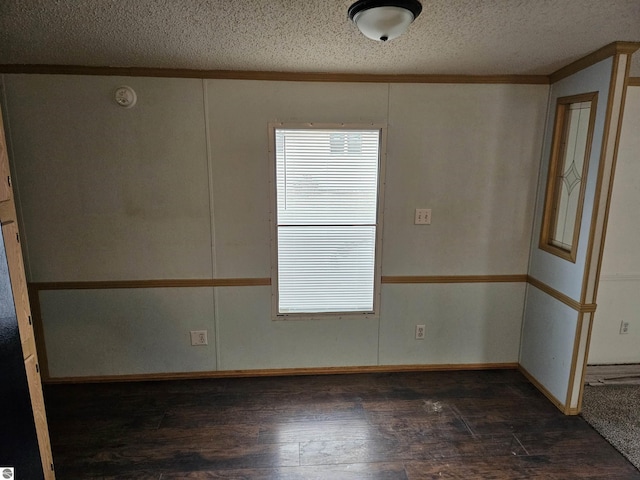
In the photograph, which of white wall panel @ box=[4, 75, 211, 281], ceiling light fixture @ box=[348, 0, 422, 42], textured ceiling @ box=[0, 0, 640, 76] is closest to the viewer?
ceiling light fixture @ box=[348, 0, 422, 42]

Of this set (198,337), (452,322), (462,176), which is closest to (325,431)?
(198,337)

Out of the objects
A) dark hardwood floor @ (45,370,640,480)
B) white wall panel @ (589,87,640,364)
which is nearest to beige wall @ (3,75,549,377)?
dark hardwood floor @ (45,370,640,480)

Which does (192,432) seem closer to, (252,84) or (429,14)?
(252,84)

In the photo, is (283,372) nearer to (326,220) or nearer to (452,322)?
(326,220)

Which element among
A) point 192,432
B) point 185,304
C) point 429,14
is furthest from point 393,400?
point 429,14

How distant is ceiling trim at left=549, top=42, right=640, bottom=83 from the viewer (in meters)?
1.89

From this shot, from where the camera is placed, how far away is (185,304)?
105 inches

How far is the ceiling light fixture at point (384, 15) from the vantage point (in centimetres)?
134

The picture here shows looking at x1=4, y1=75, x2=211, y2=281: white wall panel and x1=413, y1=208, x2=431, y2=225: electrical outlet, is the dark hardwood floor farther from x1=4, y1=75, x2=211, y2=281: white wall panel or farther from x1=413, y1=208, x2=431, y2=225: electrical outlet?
x1=413, y1=208, x2=431, y2=225: electrical outlet

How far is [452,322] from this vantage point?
283 centimetres

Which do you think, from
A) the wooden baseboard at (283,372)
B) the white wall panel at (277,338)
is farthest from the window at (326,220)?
the wooden baseboard at (283,372)

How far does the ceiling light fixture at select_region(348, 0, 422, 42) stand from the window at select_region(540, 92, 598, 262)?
4.56ft

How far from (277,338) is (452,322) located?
1.32 m

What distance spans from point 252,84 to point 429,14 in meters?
1.24
